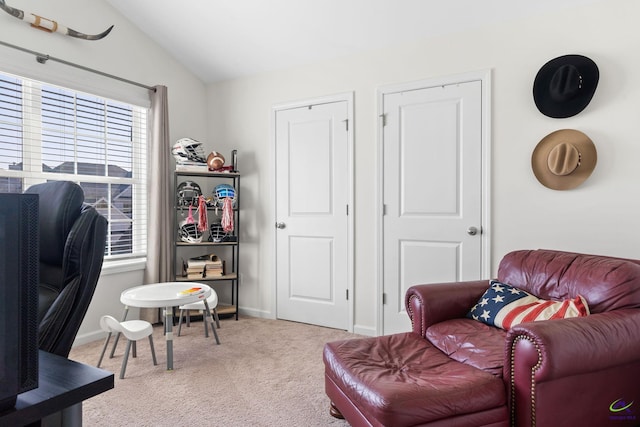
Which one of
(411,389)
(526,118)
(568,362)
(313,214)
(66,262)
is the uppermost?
(526,118)

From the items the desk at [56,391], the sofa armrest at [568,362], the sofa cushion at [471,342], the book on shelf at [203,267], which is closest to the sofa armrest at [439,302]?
the sofa cushion at [471,342]

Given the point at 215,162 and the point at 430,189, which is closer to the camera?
the point at 430,189

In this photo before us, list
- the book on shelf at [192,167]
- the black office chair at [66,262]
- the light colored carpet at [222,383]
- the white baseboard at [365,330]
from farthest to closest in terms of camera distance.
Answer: the book on shelf at [192,167] < the white baseboard at [365,330] < the light colored carpet at [222,383] < the black office chair at [66,262]

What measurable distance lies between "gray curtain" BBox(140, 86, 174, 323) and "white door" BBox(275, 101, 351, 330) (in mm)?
1037

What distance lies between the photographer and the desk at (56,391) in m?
0.65

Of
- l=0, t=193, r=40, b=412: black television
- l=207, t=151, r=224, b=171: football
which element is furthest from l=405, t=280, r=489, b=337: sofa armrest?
l=207, t=151, r=224, b=171: football

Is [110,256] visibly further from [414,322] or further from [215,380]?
[414,322]

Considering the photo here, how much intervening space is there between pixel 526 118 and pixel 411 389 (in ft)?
7.21

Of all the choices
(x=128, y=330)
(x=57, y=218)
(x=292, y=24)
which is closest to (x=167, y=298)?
(x=128, y=330)

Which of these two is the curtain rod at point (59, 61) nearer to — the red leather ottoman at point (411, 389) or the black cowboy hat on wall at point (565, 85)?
the red leather ottoman at point (411, 389)

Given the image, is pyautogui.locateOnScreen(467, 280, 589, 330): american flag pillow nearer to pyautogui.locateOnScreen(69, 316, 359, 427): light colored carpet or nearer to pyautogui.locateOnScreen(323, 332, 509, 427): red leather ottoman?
pyautogui.locateOnScreen(323, 332, 509, 427): red leather ottoman

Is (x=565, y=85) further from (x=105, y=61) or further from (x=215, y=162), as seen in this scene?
(x=105, y=61)

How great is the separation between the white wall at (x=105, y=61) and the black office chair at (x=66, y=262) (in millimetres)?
2401

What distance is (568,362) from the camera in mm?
1599
